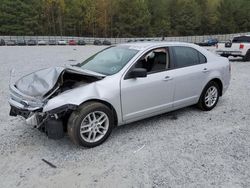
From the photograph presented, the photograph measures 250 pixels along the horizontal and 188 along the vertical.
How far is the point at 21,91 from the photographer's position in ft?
13.3

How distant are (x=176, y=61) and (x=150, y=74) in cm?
69

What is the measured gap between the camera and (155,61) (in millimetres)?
4742

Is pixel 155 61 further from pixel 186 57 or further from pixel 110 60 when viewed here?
pixel 110 60

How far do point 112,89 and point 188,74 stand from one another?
66.4 inches

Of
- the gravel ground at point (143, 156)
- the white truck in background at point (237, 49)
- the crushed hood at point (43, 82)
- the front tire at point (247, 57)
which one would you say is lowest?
the gravel ground at point (143, 156)

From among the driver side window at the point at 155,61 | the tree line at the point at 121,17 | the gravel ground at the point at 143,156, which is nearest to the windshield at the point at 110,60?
the driver side window at the point at 155,61

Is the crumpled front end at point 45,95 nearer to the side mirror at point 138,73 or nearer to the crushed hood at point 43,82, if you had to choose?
the crushed hood at point 43,82

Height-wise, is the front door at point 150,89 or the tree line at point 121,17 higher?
the tree line at point 121,17

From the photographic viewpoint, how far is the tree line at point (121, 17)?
59438 mm

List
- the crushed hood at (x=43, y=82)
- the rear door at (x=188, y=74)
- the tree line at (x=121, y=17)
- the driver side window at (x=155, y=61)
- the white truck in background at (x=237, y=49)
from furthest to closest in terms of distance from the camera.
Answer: the tree line at (x=121, y=17)
the white truck in background at (x=237, y=49)
the rear door at (x=188, y=74)
the driver side window at (x=155, y=61)
the crushed hood at (x=43, y=82)

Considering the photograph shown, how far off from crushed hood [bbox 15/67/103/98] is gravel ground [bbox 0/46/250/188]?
0.79 metres

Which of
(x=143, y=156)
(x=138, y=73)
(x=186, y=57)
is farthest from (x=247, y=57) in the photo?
(x=143, y=156)

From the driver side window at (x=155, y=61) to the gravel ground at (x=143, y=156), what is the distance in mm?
1001

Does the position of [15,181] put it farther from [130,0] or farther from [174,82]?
[130,0]
